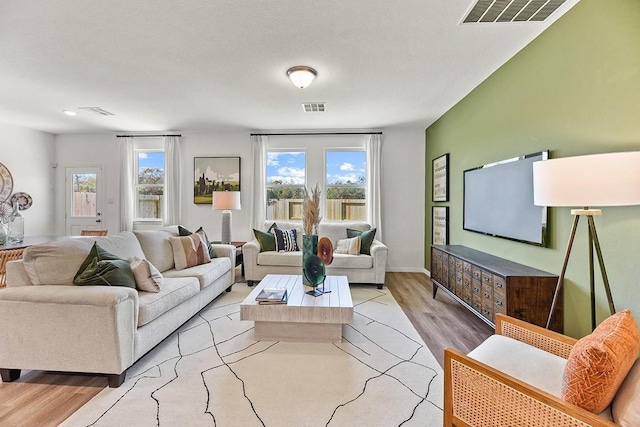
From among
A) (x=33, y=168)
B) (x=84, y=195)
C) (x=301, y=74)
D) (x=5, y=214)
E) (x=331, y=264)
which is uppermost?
(x=301, y=74)

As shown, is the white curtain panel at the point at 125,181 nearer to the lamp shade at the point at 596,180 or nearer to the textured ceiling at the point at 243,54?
the textured ceiling at the point at 243,54

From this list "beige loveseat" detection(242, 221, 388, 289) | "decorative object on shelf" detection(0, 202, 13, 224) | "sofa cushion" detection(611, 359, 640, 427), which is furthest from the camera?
"beige loveseat" detection(242, 221, 388, 289)

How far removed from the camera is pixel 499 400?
3.98ft

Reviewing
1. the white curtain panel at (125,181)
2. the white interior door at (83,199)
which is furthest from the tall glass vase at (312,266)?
the white interior door at (83,199)

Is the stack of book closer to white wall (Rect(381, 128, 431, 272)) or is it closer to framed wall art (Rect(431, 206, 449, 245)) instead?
framed wall art (Rect(431, 206, 449, 245))

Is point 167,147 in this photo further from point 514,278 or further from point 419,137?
point 514,278

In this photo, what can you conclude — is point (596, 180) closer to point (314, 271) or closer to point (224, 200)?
point (314, 271)

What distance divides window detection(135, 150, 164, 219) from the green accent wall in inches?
221

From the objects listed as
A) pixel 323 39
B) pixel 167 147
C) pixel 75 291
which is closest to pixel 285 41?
pixel 323 39

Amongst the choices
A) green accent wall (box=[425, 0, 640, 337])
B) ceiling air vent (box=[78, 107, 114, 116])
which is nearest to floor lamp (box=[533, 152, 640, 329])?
green accent wall (box=[425, 0, 640, 337])

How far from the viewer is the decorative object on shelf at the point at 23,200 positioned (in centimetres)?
527

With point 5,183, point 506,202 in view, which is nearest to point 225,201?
point 506,202

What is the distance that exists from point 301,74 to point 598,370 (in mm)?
3022

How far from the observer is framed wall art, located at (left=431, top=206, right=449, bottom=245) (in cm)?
446
